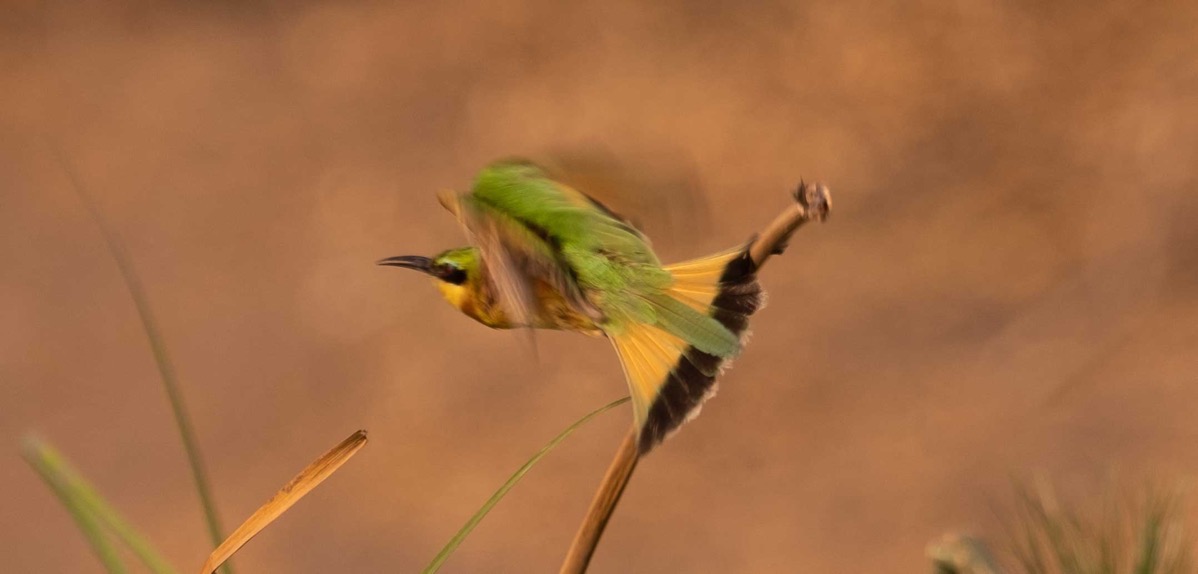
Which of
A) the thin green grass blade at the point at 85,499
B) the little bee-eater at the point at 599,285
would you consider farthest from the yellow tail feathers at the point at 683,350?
the thin green grass blade at the point at 85,499

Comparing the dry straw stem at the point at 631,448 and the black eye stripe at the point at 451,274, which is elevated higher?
the black eye stripe at the point at 451,274

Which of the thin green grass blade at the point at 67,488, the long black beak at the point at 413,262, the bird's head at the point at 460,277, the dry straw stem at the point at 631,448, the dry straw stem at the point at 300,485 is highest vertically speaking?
the thin green grass blade at the point at 67,488

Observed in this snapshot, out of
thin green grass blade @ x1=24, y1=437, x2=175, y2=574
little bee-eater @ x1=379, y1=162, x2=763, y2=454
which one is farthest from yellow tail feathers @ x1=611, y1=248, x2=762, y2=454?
thin green grass blade @ x1=24, y1=437, x2=175, y2=574

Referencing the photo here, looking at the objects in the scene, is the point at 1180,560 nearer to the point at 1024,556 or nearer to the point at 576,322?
the point at 1024,556

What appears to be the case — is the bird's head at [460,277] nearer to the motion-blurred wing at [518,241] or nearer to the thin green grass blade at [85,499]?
the motion-blurred wing at [518,241]

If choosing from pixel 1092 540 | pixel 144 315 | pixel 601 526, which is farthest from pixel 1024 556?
pixel 144 315

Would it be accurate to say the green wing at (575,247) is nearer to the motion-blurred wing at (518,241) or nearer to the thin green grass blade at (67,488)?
the motion-blurred wing at (518,241)

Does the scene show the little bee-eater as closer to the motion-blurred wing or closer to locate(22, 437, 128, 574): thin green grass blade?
the motion-blurred wing
